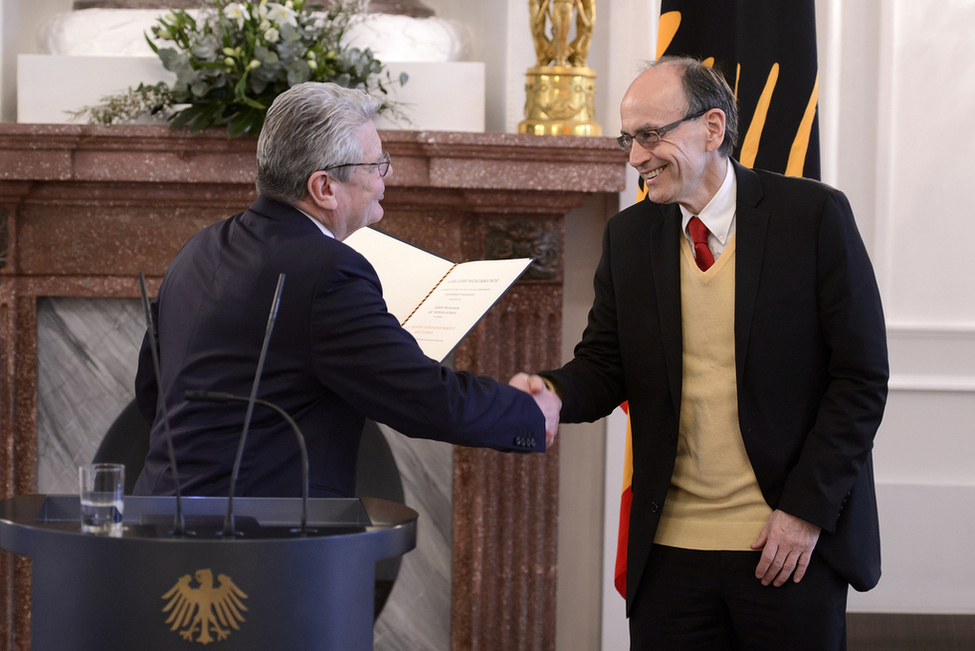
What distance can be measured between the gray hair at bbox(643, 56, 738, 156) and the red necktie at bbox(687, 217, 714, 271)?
0.54 ft

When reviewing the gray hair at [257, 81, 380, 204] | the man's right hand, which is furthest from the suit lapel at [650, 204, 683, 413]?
the gray hair at [257, 81, 380, 204]

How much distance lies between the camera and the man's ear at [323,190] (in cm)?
171

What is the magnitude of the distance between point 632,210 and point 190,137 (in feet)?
4.75

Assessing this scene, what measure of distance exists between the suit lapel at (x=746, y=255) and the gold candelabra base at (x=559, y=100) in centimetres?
108

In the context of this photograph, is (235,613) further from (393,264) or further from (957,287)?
(957,287)

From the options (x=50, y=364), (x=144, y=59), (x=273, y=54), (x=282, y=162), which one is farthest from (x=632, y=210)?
(x=50, y=364)

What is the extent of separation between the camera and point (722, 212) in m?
1.88

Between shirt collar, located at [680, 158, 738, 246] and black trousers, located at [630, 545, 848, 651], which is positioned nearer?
black trousers, located at [630, 545, 848, 651]

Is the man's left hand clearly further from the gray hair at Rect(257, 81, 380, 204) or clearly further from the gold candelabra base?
the gold candelabra base

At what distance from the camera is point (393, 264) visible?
2150mm

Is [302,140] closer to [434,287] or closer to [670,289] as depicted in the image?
[434,287]

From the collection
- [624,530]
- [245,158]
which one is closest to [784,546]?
[624,530]

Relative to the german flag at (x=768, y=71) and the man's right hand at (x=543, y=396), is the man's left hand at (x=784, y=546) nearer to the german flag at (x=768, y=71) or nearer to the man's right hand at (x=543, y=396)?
the man's right hand at (x=543, y=396)

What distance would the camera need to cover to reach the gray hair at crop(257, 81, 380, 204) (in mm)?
1692
